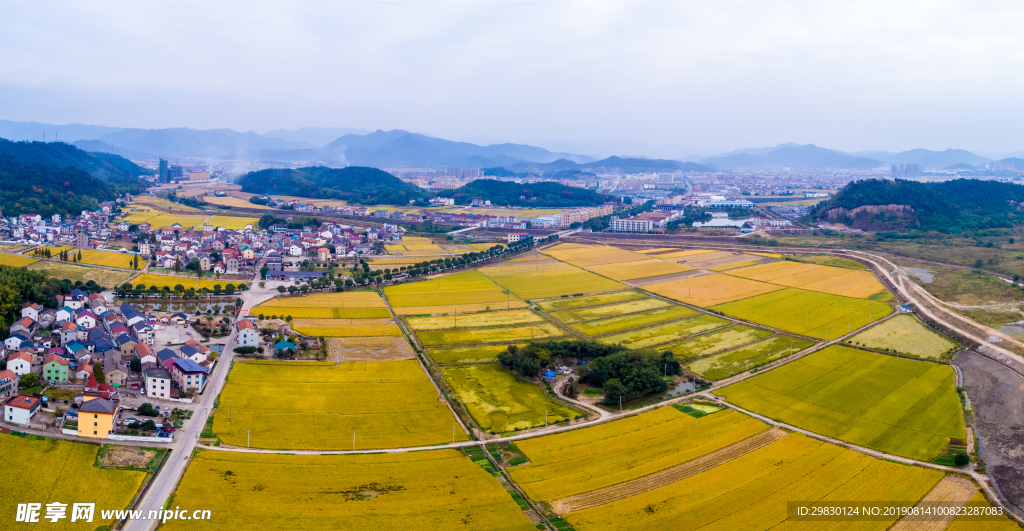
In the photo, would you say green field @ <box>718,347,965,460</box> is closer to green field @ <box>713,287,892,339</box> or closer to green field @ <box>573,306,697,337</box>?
green field @ <box>713,287,892,339</box>

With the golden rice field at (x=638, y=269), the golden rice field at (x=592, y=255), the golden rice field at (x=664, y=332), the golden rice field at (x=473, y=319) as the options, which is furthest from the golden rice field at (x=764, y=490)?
the golden rice field at (x=592, y=255)

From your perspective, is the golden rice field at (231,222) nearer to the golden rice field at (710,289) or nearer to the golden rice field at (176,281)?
the golden rice field at (176,281)

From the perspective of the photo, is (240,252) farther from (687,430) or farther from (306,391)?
(687,430)

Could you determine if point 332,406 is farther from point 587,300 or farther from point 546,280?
point 546,280

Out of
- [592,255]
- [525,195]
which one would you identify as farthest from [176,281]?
[525,195]

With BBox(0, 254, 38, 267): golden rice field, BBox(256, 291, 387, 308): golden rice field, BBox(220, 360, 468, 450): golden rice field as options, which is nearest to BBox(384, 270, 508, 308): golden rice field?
BBox(256, 291, 387, 308): golden rice field

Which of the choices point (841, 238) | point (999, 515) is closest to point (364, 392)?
point (999, 515)
